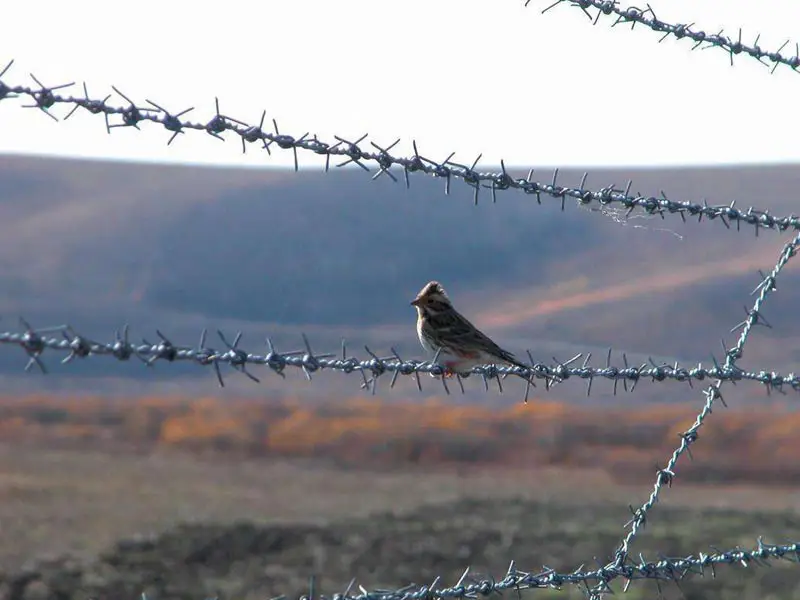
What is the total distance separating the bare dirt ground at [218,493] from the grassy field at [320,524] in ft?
0.22

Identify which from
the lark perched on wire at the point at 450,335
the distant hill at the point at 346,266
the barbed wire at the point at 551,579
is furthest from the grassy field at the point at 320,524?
the barbed wire at the point at 551,579

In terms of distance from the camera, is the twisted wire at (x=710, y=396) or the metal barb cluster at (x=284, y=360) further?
the twisted wire at (x=710, y=396)

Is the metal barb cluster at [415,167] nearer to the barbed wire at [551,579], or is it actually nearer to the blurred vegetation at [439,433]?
the barbed wire at [551,579]

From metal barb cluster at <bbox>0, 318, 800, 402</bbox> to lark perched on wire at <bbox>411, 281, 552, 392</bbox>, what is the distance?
278 cm

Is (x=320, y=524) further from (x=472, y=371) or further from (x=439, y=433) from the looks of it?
(x=472, y=371)

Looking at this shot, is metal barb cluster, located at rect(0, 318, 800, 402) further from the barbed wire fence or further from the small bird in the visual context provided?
the small bird

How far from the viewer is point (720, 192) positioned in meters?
62.2

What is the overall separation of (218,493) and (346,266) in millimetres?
19885

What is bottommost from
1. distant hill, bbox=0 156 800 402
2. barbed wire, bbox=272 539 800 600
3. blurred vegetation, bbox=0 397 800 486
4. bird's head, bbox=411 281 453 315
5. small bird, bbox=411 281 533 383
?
blurred vegetation, bbox=0 397 800 486

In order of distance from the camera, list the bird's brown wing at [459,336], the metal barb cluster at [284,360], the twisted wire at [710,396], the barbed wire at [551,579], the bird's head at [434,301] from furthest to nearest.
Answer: the bird's head at [434,301]
the bird's brown wing at [459,336]
the twisted wire at [710,396]
the barbed wire at [551,579]
the metal barb cluster at [284,360]

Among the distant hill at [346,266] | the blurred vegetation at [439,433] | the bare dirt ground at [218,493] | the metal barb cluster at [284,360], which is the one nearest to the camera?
the metal barb cluster at [284,360]

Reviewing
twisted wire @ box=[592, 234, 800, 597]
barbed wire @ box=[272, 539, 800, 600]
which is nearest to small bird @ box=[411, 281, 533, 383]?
twisted wire @ box=[592, 234, 800, 597]

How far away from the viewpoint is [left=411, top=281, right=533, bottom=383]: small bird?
9.13 m

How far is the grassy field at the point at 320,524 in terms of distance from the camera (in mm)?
20656
